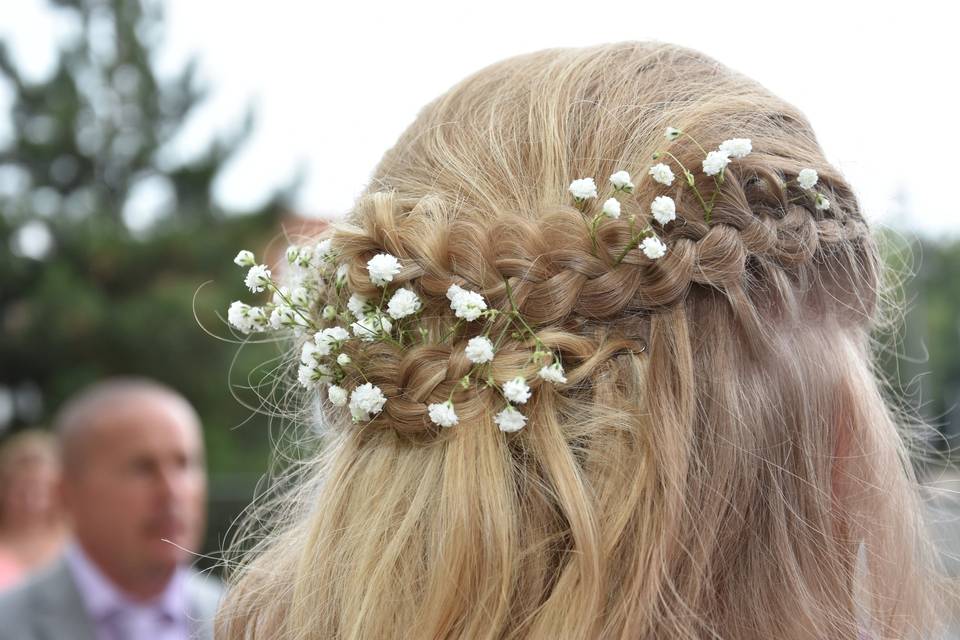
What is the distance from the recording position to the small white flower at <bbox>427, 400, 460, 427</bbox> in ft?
3.08

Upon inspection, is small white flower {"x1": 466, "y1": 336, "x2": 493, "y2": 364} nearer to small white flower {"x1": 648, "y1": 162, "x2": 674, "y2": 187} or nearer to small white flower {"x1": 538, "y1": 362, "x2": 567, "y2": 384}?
small white flower {"x1": 538, "y1": 362, "x2": 567, "y2": 384}

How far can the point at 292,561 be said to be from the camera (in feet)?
3.58

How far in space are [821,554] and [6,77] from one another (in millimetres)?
13982

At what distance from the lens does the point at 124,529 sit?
336 centimetres

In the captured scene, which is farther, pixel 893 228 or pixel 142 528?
pixel 142 528

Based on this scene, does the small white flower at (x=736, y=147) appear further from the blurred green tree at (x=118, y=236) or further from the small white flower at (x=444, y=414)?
the blurred green tree at (x=118, y=236)

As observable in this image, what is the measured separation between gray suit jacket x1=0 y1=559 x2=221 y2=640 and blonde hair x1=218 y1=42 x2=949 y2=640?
212 centimetres

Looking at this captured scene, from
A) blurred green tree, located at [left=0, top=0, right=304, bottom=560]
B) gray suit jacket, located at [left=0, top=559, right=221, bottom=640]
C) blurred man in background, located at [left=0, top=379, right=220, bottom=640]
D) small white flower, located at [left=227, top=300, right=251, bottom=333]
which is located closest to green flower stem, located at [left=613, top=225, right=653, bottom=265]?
small white flower, located at [left=227, top=300, right=251, bottom=333]

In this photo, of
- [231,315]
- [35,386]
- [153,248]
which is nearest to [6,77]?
[153,248]

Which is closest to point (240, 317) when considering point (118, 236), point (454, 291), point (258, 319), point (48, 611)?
point (258, 319)

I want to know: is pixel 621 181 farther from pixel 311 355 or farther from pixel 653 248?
pixel 311 355

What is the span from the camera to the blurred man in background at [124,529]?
304 centimetres

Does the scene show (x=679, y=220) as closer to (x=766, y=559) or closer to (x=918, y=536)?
(x=766, y=559)

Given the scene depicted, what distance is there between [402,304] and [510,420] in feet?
0.56
